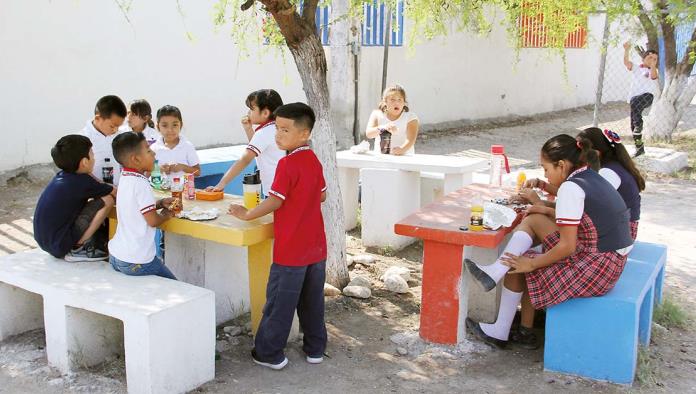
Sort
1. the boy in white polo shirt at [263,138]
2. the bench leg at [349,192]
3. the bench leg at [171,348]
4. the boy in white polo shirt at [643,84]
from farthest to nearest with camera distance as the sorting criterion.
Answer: the boy in white polo shirt at [643,84] → the bench leg at [349,192] → the boy in white polo shirt at [263,138] → the bench leg at [171,348]

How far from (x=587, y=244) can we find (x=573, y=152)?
0.51 meters

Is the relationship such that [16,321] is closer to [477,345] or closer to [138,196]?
[138,196]

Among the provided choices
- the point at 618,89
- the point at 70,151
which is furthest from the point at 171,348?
the point at 618,89

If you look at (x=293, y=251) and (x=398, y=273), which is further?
(x=398, y=273)

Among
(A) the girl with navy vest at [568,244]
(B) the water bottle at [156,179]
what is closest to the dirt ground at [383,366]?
(A) the girl with navy vest at [568,244]

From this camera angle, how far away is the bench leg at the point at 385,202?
6555 millimetres

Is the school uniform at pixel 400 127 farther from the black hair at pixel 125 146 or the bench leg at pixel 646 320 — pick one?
the black hair at pixel 125 146

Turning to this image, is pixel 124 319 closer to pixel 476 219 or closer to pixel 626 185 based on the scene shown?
pixel 476 219

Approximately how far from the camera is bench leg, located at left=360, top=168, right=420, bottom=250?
21.5 ft

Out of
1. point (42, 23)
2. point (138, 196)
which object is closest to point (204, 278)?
point (138, 196)

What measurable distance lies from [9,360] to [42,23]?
5309 millimetres

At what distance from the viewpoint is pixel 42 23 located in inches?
335

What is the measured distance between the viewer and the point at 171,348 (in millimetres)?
3773

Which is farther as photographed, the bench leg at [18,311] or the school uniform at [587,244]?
the bench leg at [18,311]
